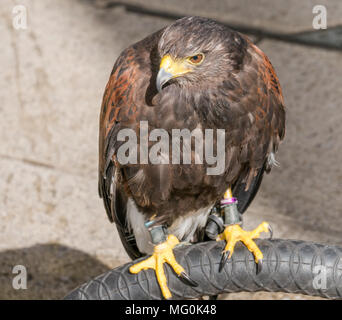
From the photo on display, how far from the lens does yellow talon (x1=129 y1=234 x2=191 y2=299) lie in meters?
2.91

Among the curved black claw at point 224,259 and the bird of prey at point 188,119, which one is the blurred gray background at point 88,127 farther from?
the curved black claw at point 224,259

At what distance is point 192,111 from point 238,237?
0.71 meters

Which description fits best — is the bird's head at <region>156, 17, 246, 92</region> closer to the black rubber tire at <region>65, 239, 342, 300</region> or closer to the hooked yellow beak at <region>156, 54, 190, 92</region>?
the hooked yellow beak at <region>156, 54, 190, 92</region>

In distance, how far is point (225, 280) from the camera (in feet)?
9.38

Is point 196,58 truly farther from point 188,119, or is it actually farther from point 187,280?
point 187,280

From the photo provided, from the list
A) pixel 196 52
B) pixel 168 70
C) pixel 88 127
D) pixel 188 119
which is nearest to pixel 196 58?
pixel 196 52

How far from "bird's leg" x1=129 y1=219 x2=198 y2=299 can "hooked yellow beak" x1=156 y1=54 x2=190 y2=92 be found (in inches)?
33.1

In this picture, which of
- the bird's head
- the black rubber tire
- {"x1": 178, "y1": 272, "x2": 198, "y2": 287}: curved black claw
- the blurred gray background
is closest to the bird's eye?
the bird's head

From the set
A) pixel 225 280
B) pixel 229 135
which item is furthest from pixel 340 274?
pixel 229 135

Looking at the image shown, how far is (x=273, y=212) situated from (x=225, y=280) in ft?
6.27

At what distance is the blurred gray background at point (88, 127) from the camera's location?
4.50 meters

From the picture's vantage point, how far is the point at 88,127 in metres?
5.65

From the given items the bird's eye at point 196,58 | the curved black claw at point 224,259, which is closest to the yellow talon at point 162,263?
the curved black claw at point 224,259

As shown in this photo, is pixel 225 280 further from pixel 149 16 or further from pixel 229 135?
pixel 149 16
